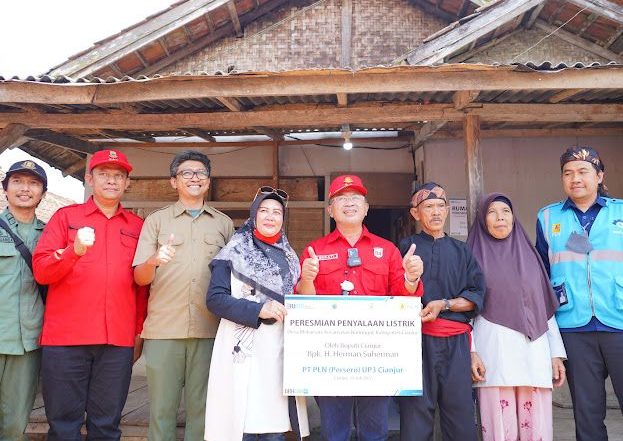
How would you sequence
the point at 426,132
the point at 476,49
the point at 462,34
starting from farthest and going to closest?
the point at 476,49 → the point at 426,132 → the point at 462,34

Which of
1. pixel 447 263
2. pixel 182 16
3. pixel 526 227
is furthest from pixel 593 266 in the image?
pixel 182 16

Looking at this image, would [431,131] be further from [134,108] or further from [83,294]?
[83,294]

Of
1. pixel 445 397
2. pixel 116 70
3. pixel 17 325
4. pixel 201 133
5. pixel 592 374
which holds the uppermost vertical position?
pixel 116 70

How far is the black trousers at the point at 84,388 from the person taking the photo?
274 centimetres

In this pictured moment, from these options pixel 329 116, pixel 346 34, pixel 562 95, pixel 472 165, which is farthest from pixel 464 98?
pixel 346 34

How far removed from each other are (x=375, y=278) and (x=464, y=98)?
1829mm

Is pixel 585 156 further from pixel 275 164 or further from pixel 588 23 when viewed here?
pixel 275 164

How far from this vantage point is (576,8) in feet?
Result: 17.8

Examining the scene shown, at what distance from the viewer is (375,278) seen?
9.05 ft

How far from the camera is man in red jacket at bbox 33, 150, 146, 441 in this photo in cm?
274

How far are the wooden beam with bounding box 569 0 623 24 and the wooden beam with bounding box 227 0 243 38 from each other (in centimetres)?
419

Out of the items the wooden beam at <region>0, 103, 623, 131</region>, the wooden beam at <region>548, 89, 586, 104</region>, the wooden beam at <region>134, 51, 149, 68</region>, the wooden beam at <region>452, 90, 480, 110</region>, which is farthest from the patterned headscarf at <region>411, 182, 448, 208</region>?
the wooden beam at <region>134, 51, 149, 68</region>

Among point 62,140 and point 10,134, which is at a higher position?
point 62,140

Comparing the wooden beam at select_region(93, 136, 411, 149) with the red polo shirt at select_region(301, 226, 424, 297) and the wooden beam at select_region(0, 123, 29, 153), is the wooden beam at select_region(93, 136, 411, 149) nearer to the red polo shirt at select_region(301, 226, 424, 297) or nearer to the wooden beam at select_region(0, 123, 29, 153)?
the wooden beam at select_region(0, 123, 29, 153)
